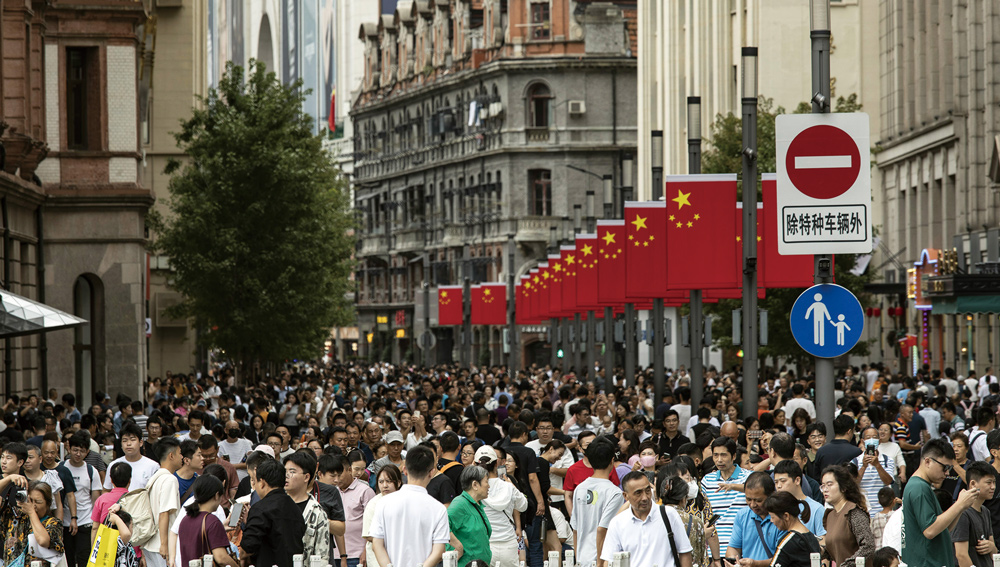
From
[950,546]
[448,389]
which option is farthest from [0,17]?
[950,546]

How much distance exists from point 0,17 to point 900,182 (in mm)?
30718

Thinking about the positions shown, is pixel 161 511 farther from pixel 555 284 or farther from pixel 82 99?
pixel 555 284

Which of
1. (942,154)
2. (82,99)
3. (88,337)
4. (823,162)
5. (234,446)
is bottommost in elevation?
(234,446)

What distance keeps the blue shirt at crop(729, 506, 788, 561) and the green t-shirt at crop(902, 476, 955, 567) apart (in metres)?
1.02

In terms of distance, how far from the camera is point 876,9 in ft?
187

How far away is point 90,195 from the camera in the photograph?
3416 cm

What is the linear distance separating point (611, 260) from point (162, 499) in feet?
77.4

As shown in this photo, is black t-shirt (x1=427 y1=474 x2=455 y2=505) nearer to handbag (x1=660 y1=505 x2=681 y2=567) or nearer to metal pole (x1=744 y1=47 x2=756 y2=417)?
handbag (x1=660 y1=505 x2=681 y2=567)

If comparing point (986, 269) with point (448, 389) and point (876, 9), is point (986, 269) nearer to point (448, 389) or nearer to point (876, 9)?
point (448, 389)

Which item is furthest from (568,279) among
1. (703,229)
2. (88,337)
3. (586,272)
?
(703,229)

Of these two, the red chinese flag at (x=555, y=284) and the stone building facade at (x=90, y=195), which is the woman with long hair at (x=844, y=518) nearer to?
the stone building facade at (x=90, y=195)

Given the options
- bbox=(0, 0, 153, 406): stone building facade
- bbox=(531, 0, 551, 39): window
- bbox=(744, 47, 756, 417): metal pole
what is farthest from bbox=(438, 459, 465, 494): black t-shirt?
bbox=(531, 0, 551, 39): window

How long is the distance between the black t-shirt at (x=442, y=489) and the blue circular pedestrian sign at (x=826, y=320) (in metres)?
2.90

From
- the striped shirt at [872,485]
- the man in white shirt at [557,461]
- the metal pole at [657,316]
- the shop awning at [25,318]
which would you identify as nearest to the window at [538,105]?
the metal pole at [657,316]
